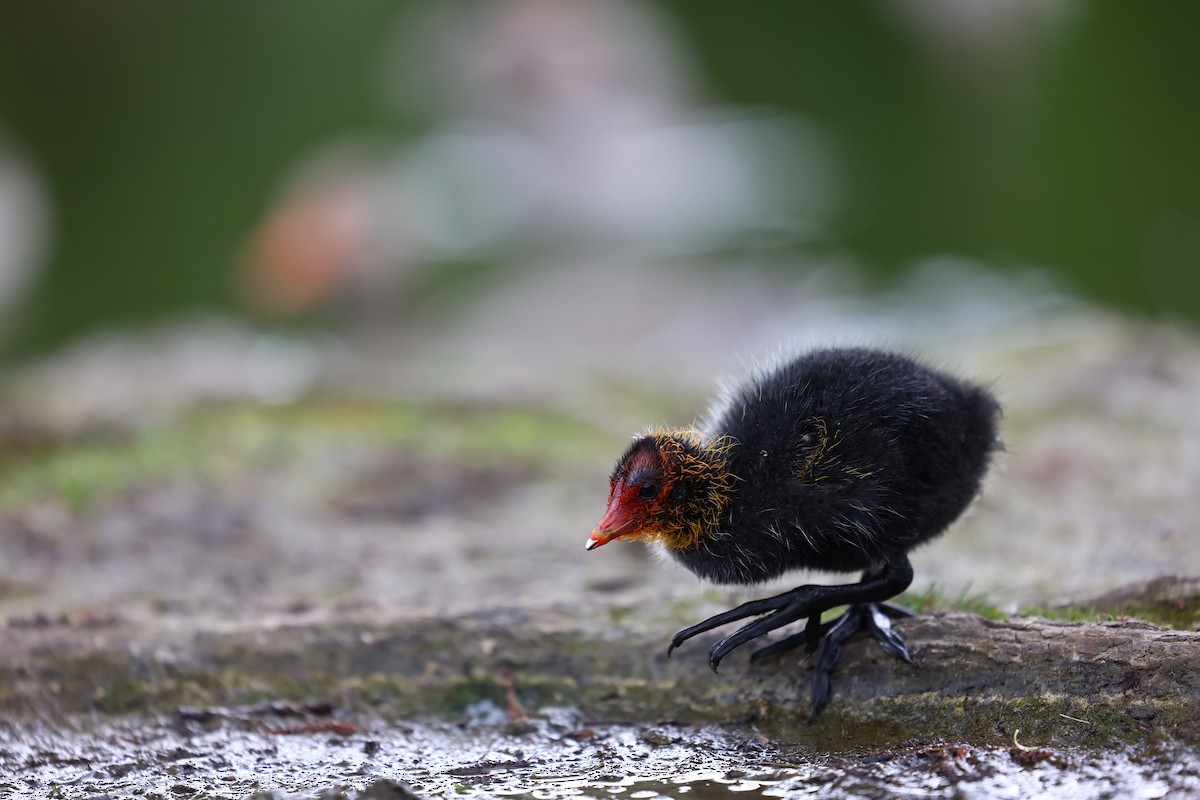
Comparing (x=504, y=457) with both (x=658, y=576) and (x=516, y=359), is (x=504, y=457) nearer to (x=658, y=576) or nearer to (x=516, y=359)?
(x=658, y=576)

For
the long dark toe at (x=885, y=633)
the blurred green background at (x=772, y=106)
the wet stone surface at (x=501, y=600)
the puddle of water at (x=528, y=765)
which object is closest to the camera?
the puddle of water at (x=528, y=765)

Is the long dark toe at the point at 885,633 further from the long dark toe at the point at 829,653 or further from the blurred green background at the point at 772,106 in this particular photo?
the blurred green background at the point at 772,106

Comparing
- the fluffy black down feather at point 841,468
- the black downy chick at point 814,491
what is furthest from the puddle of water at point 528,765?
the fluffy black down feather at point 841,468

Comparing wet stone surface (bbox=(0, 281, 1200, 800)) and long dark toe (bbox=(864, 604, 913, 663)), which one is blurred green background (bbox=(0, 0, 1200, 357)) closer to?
wet stone surface (bbox=(0, 281, 1200, 800))

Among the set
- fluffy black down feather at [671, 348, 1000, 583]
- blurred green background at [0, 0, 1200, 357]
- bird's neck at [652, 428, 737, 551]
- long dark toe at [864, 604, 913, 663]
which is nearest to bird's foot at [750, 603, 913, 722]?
long dark toe at [864, 604, 913, 663]

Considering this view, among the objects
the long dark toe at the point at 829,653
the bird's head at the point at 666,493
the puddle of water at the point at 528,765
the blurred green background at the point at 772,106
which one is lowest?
the puddle of water at the point at 528,765

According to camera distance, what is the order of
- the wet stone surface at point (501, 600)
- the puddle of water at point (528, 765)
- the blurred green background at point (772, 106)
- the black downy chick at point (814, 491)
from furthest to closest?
the blurred green background at point (772, 106)
the black downy chick at point (814, 491)
the wet stone surface at point (501, 600)
the puddle of water at point (528, 765)

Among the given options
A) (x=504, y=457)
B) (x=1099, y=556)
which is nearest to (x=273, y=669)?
(x=504, y=457)

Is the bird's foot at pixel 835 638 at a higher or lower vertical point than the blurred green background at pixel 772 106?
lower
